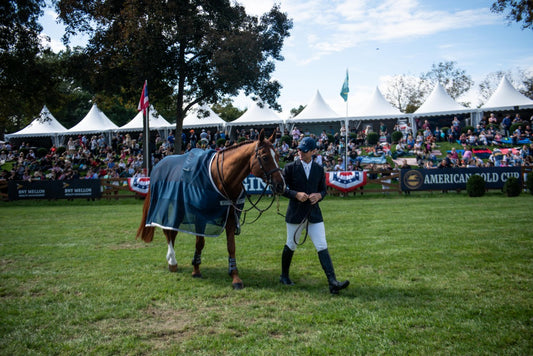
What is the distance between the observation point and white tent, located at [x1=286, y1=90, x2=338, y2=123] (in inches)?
1265

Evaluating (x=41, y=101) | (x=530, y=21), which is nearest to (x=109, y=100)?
(x=41, y=101)

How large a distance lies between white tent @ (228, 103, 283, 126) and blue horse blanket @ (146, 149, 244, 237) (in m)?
26.6

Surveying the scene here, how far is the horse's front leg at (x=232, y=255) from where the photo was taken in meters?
5.61

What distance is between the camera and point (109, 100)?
1036 inches

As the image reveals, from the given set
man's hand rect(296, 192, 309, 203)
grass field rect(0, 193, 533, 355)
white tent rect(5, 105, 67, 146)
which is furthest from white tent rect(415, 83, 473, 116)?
white tent rect(5, 105, 67, 146)

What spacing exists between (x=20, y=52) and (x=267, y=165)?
22735 millimetres

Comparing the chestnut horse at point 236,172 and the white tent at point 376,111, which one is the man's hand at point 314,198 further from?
the white tent at point 376,111

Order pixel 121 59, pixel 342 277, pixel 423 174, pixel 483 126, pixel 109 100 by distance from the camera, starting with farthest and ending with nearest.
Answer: pixel 483 126 → pixel 109 100 → pixel 121 59 → pixel 423 174 → pixel 342 277

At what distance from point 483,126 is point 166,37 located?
2374 centimetres

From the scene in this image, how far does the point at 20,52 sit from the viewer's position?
71.3 ft

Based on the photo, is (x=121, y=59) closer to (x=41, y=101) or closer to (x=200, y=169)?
(x=41, y=101)

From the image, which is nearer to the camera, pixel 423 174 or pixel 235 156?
pixel 235 156

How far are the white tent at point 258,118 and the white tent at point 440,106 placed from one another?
39.7 ft

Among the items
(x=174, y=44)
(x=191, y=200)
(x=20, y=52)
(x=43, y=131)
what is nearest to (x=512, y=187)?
(x=191, y=200)
